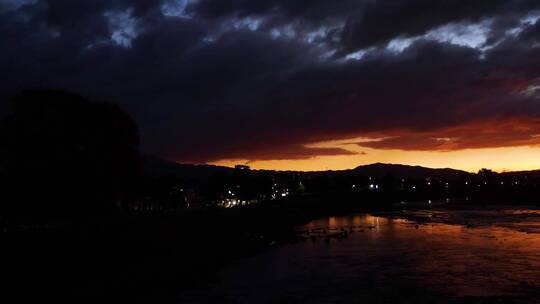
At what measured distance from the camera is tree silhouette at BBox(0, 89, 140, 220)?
45969 millimetres

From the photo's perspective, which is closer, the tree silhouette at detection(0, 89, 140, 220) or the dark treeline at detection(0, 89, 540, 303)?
the dark treeline at detection(0, 89, 540, 303)

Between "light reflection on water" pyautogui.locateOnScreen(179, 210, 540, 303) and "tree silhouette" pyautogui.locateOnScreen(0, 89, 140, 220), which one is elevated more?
"tree silhouette" pyautogui.locateOnScreen(0, 89, 140, 220)

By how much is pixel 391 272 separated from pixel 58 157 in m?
32.8

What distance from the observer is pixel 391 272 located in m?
38.8

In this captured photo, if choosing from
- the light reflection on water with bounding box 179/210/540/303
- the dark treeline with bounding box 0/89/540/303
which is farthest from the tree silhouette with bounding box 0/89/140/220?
the light reflection on water with bounding box 179/210/540/303

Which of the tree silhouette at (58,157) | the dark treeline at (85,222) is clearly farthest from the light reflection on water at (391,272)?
the tree silhouette at (58,157)

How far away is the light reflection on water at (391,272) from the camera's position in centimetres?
3056

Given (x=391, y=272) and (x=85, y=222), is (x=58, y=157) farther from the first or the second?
(x=391, y=272)

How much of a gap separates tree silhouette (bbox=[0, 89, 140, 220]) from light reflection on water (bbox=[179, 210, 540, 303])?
17.3m

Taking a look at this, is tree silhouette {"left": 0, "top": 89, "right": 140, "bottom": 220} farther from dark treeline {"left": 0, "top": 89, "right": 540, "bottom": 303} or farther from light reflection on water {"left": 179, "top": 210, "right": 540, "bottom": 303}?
light reflection on water {"left": 179, "top": 210, "right": 540, "bottom": 303}

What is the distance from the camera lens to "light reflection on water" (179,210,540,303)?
30.6 metres

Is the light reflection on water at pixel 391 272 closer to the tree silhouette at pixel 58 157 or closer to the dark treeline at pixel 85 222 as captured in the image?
the dark treeline at pixel 85 222

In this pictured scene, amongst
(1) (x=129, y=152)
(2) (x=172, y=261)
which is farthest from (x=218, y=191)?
(2) (x=172, y=261)

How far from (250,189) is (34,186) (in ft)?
395
